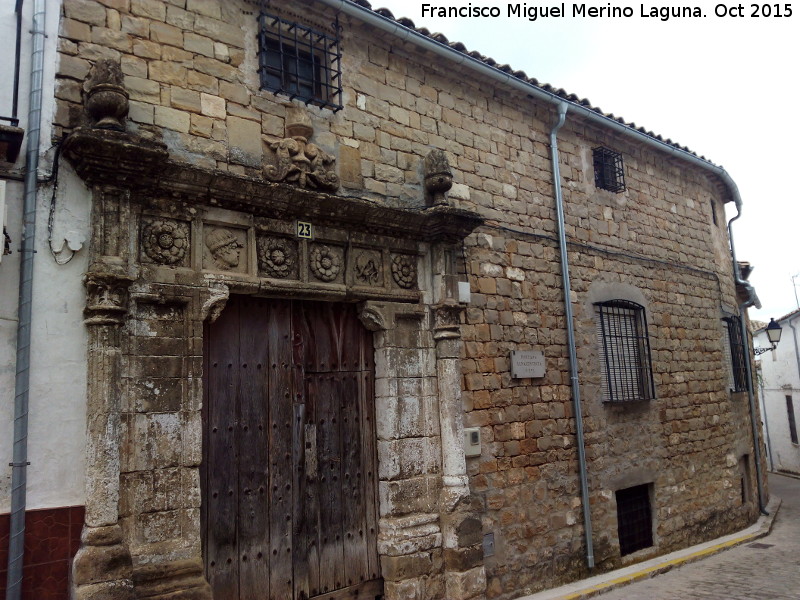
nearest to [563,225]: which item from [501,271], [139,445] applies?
[501,271]

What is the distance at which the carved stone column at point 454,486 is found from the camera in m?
4.98

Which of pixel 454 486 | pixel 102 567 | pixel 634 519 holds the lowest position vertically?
pixel 634 519

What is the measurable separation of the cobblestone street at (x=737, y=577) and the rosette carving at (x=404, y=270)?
3.35m

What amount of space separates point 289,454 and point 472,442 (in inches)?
64.0

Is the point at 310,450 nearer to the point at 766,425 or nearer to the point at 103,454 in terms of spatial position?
the point at 103,454

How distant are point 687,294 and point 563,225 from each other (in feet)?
9.21

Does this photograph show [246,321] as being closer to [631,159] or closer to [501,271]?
[501,271]

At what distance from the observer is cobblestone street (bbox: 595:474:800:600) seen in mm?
5750

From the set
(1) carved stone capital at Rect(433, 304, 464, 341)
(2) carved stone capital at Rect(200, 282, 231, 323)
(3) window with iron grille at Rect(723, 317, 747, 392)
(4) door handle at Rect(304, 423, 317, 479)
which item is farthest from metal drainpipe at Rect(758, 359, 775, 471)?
(2) carved stone capital at Rect(200, 282, 231, 323)

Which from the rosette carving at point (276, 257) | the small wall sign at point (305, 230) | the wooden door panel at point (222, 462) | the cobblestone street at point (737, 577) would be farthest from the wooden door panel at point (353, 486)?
the cobblestone street at point (737, 577)

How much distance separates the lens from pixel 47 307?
365cm

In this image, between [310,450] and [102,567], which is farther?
[310,450]

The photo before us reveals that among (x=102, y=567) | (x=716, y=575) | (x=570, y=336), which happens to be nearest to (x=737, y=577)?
(x=716, y=575)

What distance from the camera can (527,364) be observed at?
19.6 ft
